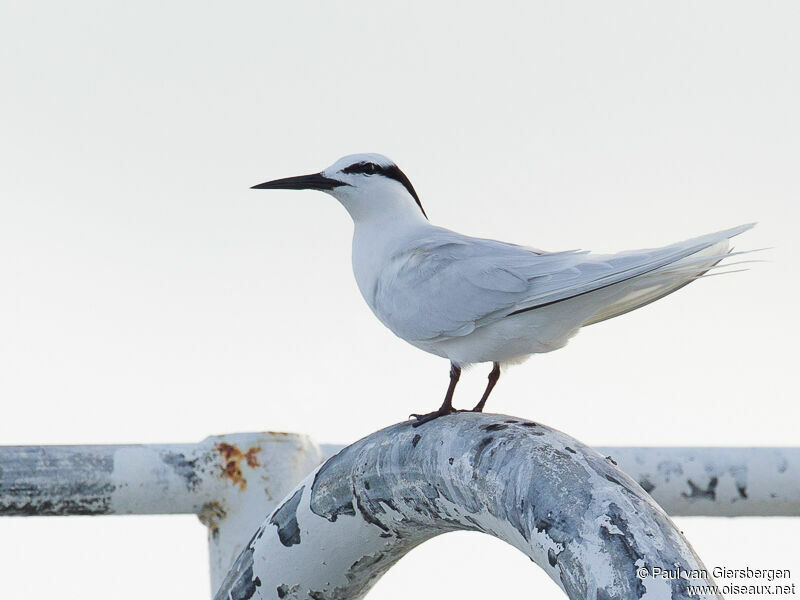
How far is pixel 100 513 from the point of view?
10.6 ft

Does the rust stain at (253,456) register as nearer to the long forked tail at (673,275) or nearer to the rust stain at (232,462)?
the rust stain at (232,462)

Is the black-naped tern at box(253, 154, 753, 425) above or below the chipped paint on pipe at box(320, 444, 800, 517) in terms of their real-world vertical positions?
above

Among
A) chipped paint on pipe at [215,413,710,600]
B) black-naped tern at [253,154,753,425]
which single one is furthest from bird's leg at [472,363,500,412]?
chipped paint on pipe at [215,413,710,600]

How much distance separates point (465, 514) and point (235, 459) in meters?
1.19

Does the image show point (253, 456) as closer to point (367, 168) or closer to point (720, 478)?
point (720, 478)

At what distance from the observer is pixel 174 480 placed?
3295mm

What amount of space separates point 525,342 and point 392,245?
67cm

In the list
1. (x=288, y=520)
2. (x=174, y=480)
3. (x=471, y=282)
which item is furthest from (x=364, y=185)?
(x=288, y=520)

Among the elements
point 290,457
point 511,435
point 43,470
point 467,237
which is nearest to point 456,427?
point 511,435

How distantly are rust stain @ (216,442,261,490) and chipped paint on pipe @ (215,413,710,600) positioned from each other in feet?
2.32

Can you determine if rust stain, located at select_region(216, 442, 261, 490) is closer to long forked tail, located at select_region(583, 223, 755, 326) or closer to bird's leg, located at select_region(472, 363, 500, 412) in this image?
bird's leg, located at select_region(472, 363, 500, 412)

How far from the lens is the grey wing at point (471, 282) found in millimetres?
3475

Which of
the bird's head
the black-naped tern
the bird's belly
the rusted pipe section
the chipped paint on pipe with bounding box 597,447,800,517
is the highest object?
the bird's head

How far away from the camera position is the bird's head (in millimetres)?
4480
